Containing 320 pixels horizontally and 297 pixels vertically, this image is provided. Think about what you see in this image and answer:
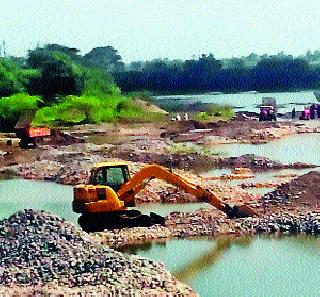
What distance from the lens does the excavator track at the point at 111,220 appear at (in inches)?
Answer: 680

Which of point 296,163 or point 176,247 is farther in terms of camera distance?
point 296,163

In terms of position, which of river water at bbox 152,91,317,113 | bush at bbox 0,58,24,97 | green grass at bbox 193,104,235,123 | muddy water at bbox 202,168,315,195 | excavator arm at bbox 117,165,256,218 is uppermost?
bush at bbox 0,58,24,97

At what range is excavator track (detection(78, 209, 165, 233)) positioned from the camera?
17.3 metres

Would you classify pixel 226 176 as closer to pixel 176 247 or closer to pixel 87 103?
pixel 176 247

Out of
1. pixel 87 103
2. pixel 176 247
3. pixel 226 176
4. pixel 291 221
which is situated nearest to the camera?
pixel 176 247

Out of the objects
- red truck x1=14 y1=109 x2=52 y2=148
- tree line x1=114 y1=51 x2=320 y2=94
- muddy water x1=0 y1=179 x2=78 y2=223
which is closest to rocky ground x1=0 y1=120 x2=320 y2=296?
muddy water x1=0 y1=179 x2=78 y2=223

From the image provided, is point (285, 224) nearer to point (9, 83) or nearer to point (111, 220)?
point (111, 220)

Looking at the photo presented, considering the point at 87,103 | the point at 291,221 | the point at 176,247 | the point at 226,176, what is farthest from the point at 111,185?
the point at 87,103

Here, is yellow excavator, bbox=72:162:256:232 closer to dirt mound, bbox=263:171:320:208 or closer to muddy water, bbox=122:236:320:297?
muddy water, bbox=122:236:320:297

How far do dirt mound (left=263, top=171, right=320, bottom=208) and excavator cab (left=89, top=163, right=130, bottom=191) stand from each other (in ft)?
12.8

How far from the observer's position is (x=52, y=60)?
6197 cm

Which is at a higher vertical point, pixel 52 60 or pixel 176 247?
pixel 52 60

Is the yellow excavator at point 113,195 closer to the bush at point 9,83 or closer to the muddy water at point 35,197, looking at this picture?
the muddy water at point 35,197

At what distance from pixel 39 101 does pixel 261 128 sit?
15459 millimetres
